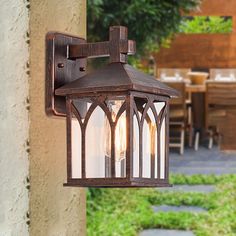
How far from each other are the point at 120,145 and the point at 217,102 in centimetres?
722

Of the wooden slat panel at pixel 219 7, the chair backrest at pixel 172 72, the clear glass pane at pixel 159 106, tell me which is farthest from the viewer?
the wooden slat panel at pixel 219 7

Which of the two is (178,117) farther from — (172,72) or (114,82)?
(114,82)

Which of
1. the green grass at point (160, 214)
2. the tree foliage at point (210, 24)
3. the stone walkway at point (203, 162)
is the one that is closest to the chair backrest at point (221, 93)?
the stone walkway at point (203, 162)

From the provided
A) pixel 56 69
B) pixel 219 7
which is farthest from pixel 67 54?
pixel 219 7

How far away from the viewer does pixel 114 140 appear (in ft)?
3.39

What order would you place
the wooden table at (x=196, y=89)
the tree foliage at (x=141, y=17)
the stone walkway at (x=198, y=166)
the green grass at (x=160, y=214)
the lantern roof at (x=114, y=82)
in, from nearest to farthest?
the lantern roof at (x=114, y=82) < the green grass at (x=160, y=214) < the tree foliage at (x=141, y=17) < the stone walkway at (x=198, y=166) < the wooden table at (x=196, y=89)

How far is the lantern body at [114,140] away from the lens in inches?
40.3

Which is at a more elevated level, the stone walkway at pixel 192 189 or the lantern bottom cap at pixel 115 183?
the lantern bottom cap at pixel 115 183

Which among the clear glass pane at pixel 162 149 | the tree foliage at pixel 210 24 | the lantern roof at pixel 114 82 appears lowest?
the clear glass pane at pixel 162 149

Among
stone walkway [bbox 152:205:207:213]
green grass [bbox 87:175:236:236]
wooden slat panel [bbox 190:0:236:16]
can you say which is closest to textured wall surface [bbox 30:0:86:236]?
green grass [bbox 87:175:236:236]

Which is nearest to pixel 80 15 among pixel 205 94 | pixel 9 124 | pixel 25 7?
pixel 25 7

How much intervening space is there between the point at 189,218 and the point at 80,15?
137 inches

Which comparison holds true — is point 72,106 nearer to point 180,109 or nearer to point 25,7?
point 25,7

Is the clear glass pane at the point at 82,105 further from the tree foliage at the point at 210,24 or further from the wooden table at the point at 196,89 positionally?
the tree foliage at the point at 210,24
